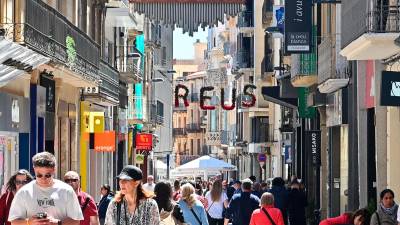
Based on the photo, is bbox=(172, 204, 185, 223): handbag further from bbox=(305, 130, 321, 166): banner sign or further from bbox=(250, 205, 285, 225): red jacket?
bbox=(305, 130, 321, 166): banner sign

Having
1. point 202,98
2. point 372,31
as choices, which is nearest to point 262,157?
point 202,98

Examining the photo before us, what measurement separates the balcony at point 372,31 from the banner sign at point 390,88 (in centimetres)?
90

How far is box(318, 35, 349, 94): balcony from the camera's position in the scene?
30688 mm

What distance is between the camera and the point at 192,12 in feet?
89.2

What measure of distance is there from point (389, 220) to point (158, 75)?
213 ft

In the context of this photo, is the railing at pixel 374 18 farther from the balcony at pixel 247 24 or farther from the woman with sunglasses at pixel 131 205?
the balcony at pixel 247 24

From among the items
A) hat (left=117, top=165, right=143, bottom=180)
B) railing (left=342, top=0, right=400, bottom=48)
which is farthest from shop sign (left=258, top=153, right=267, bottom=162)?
hat (left=117, top=165, right=143, bottom=180)

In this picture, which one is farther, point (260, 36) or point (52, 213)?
point (260, 36)

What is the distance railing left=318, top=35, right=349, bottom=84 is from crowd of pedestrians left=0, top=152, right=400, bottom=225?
6.15 metres

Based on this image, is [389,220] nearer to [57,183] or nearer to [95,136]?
[57,183]

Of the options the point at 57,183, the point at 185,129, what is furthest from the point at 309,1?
the point at 185,129

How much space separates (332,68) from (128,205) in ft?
63.9

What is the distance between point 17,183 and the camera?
49.0ft

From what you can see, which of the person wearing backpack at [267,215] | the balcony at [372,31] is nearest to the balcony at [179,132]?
the balcony at [372,31]
